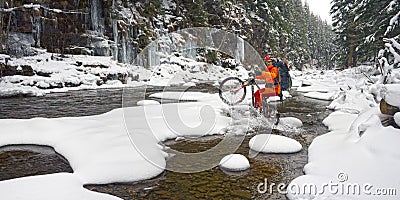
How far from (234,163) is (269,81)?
3.69 metres

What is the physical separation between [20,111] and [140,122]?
6.38 metres

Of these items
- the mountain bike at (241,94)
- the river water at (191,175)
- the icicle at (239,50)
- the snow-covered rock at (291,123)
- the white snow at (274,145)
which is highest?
the icicle at (239,50)

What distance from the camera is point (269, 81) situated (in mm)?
8156

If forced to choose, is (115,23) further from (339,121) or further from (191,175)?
(191,175)

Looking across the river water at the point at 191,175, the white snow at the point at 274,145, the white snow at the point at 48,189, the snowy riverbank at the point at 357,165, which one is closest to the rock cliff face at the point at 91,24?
the river water at the point at 191,175

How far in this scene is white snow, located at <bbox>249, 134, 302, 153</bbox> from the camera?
241 inches

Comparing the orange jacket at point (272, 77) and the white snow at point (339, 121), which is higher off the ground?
the orange jacket at point (272, 77)

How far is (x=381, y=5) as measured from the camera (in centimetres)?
1788

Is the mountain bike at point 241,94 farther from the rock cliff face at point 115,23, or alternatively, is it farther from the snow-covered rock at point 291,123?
the rock cliff face at point 115,23

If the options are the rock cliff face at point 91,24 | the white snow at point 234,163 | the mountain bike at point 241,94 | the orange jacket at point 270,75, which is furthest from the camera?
the rock cliff face at point 91,24

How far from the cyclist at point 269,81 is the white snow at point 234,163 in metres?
3.36

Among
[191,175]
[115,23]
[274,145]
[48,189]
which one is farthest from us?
[115,23]

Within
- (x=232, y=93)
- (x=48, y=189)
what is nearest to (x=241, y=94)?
(x=232, y=93)

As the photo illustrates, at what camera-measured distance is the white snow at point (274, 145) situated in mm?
6133
